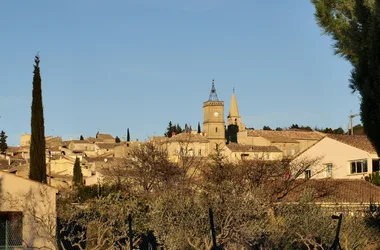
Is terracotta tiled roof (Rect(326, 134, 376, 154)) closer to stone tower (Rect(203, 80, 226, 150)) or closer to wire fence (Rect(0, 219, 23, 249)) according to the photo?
wire fence (Rect(0, 219, 23, 249))

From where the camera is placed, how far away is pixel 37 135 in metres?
33.2

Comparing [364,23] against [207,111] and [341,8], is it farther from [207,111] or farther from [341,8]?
[207,111]

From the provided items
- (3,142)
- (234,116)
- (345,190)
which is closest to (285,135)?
(234,116)

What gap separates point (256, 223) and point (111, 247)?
3.10 meters

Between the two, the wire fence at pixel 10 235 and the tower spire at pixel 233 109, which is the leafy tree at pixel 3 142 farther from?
the wire fence at pixel 10 235

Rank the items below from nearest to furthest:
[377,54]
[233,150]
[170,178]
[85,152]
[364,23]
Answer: [377,54], [364,23], [170,178], [233,150], [85,152]

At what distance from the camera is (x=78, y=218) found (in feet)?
52.9

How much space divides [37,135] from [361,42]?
26773mm

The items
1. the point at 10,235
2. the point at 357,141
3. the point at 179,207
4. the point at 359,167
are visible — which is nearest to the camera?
the point at 179,207

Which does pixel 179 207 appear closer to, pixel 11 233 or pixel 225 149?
pixel 11 233

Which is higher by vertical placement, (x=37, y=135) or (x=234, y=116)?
(x=234, y=116)

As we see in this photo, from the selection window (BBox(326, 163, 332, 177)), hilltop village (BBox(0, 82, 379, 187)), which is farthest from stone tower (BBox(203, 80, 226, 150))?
window (BBox(326, 163, 332, 177))

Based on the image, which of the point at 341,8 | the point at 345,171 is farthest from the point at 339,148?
the point at 341,8

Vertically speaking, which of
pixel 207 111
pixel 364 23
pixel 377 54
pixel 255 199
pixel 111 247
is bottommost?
pixel 111 247
